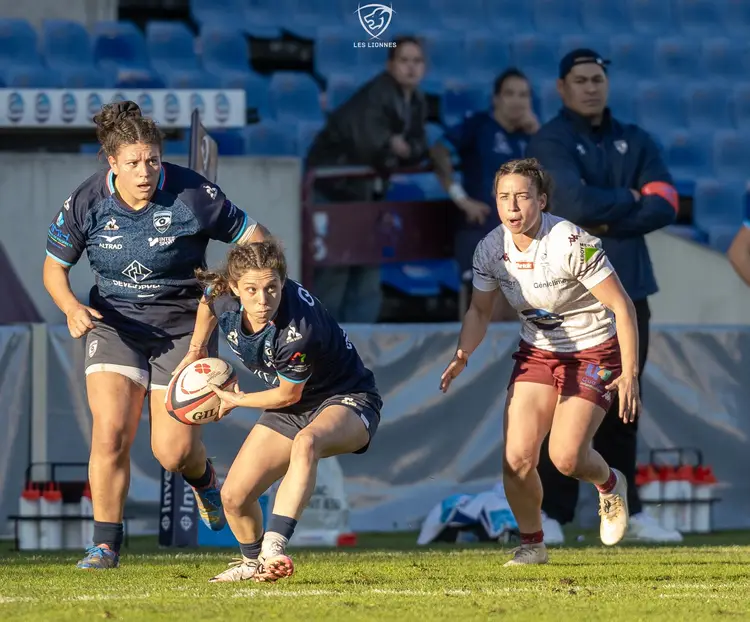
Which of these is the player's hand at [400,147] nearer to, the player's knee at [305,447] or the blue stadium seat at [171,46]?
the blue stadium seat at [171,46]

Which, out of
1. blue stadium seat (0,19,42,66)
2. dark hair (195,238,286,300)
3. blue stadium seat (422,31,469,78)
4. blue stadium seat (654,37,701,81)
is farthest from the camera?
blue stadium seat (654,37,701,81)

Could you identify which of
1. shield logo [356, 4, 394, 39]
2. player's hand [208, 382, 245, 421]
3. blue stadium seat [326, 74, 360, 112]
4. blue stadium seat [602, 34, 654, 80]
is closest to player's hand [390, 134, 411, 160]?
blue stadium seat [326, 74, 360, 112]

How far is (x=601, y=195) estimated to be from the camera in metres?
7.89

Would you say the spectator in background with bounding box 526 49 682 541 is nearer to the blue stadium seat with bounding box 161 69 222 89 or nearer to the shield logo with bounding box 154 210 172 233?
the shield logo with bounding box 154 210 172 233

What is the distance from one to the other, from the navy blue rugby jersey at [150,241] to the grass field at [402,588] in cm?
110

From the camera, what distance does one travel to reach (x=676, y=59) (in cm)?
1588

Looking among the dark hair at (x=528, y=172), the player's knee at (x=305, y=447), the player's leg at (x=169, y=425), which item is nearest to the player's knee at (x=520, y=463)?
the dark hair at (x=528, y=172)

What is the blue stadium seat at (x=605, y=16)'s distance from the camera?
1590cm

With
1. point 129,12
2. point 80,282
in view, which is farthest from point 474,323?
point 129,12

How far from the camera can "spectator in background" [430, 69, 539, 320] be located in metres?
11.1

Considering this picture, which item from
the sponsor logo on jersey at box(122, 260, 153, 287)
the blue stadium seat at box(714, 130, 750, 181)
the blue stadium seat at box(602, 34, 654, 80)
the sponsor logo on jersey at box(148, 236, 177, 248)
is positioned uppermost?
the blue stadium seat at box(602, 34, 654, 80)

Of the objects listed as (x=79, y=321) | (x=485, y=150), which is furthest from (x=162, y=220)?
(x=485, y=150)

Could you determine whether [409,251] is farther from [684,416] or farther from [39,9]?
[39,9]

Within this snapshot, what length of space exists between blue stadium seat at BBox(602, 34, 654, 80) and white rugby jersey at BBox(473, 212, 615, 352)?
9.75 m
